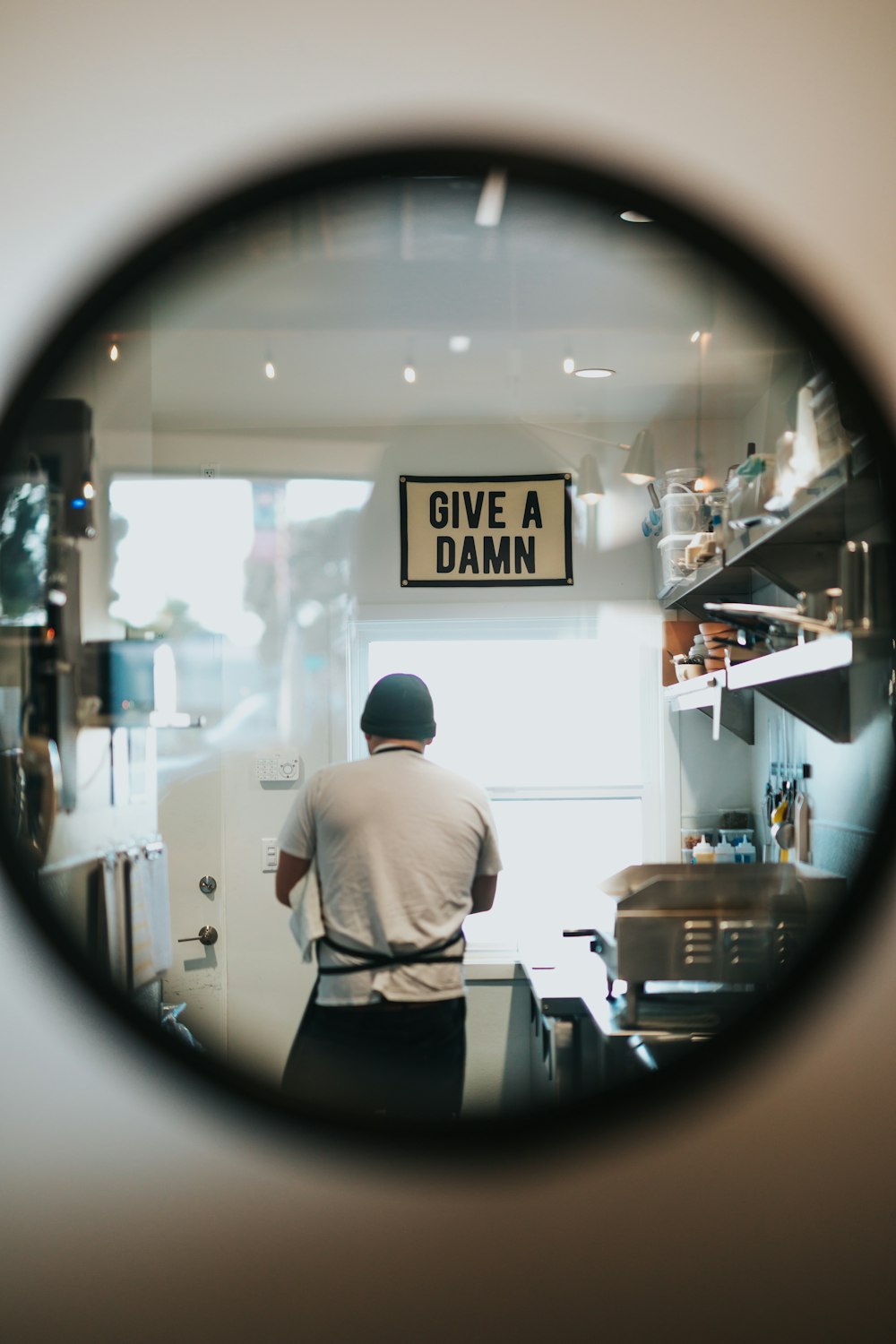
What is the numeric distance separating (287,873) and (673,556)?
1.84 ft

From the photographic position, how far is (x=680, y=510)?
1.31 metres

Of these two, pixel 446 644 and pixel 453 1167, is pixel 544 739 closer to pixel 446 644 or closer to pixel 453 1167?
pixel 446 644

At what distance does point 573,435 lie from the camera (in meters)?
1.30

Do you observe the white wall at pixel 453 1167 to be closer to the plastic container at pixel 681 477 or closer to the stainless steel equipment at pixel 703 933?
the stainless steel equipment at pixel 703 933

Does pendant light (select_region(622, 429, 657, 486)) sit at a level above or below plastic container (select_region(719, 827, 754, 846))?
above

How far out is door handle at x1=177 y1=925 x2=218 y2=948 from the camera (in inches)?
50.8

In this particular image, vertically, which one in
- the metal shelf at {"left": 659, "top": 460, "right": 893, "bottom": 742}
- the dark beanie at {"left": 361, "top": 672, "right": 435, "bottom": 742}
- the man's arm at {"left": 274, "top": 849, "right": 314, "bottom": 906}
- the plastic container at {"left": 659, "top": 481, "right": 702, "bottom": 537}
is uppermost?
the plastic container at {"left": 659, "top": 481, "right": 702, "bottom": 537}

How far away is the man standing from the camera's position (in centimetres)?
128

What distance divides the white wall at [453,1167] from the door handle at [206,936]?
17 cm

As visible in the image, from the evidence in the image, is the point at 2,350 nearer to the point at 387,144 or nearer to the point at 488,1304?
the point at 387,144

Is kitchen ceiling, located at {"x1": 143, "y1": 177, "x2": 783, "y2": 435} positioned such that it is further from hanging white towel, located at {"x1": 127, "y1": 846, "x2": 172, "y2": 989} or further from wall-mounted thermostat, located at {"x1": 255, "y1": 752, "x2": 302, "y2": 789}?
hanging white towel, located at {"x1": 127, "y1": 846, "x2": 172, "y2": 989}

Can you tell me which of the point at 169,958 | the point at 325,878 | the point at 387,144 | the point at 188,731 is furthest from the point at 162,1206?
the point at 387,144

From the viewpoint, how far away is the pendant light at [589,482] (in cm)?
129

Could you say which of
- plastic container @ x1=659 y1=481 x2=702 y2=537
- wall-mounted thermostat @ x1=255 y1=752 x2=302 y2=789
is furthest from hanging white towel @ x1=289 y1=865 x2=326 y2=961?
plastic container @ x1=659 y1=481 x2=702 y2=537
